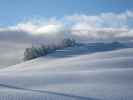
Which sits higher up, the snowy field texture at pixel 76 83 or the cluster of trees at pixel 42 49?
the cluster of trees at pixel 42 49

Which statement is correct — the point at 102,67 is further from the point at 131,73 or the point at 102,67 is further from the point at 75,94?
the point at 75,94

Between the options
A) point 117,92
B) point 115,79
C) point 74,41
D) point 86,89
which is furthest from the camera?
point 74,41

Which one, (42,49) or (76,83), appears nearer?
(76,83)

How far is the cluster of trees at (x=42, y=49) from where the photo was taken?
2650cm

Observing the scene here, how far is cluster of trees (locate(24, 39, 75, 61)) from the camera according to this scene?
26500 millimetres

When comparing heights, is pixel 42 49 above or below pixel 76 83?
above

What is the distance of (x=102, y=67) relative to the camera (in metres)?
11.9

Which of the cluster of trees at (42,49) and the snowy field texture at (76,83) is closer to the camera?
the snowy field texture at (76,83)

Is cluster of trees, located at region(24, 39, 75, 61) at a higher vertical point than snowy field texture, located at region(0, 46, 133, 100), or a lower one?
higher

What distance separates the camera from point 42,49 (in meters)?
29.8

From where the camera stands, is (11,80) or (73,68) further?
(73,68)

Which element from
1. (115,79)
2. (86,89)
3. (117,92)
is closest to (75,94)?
(86,89)

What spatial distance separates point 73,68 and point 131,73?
2.85 metres

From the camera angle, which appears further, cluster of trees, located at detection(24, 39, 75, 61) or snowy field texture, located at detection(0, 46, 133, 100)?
cluster of trees, located at detection(24, 39, 75, 61)
